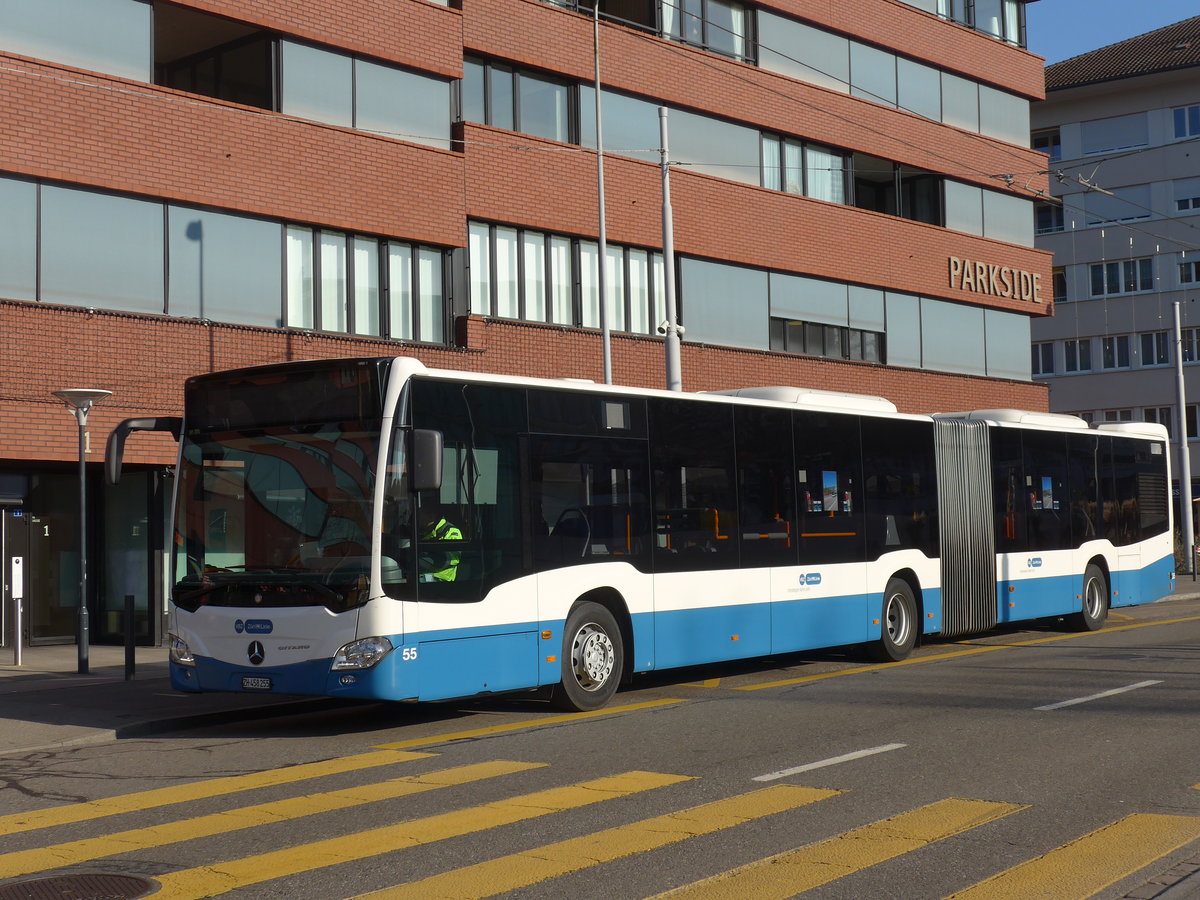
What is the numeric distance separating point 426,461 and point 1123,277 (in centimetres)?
5770

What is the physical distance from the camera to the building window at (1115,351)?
62.4m

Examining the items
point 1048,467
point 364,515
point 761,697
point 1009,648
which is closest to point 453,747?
point 364,515

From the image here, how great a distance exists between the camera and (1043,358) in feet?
214

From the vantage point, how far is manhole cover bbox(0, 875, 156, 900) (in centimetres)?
619

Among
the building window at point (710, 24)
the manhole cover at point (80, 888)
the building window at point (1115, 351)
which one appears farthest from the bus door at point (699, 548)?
the building window at point (1115, 351)

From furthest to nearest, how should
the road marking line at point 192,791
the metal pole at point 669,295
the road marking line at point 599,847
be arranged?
the metal pole at point 669,295, the road marking line at point 192,791, the road marking line at point 599,847

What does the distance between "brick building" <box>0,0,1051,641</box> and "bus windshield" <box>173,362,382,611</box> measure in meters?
7.20

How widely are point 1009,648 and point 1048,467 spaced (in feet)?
10.5

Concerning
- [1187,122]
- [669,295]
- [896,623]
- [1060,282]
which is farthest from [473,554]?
[1060,282]

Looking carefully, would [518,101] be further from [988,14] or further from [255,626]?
[255,626]

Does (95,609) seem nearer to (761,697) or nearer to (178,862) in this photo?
(761,697)

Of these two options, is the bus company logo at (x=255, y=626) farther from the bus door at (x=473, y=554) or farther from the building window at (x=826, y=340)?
the building window at (x=826, y=340)

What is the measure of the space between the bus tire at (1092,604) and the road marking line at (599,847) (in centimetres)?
1346

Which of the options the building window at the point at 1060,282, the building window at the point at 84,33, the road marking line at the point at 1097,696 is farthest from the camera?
the building window at the point at 1060,282
